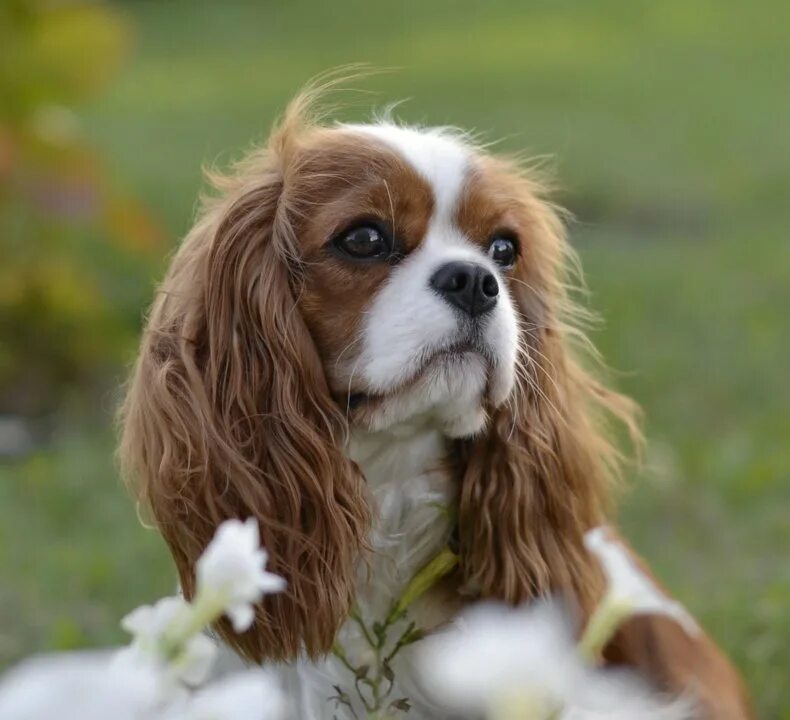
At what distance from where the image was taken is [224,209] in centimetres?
261

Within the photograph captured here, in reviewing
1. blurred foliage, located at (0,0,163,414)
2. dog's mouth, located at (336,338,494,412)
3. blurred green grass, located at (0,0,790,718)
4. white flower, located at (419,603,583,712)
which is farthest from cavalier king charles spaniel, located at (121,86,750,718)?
blurred foliage, located at (0,0,163,414)

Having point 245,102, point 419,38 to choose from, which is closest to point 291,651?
point 245,102

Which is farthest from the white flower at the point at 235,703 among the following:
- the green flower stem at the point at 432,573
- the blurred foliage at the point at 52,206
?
the blurred foliage at the point at 52,206

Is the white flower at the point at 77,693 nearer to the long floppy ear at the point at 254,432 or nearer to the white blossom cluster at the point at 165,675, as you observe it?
the white blossom cluster at the point at 165,675

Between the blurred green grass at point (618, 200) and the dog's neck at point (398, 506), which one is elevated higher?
the blurred green grass at point (618, 200)

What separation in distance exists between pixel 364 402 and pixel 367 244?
0.88ft

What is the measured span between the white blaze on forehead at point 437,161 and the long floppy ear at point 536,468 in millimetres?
271

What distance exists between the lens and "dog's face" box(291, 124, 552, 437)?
2.33 metres

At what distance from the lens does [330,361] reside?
2447 mm

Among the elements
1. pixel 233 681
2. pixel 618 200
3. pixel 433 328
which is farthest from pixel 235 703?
pixel 618 200

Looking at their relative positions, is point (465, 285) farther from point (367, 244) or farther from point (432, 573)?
point (432, 573)

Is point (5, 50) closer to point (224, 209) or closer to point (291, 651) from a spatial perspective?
point (224, 209)

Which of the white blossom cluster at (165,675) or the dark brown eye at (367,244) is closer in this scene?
the white blossom cluster at (165,675)

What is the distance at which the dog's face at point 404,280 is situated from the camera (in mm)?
2328
